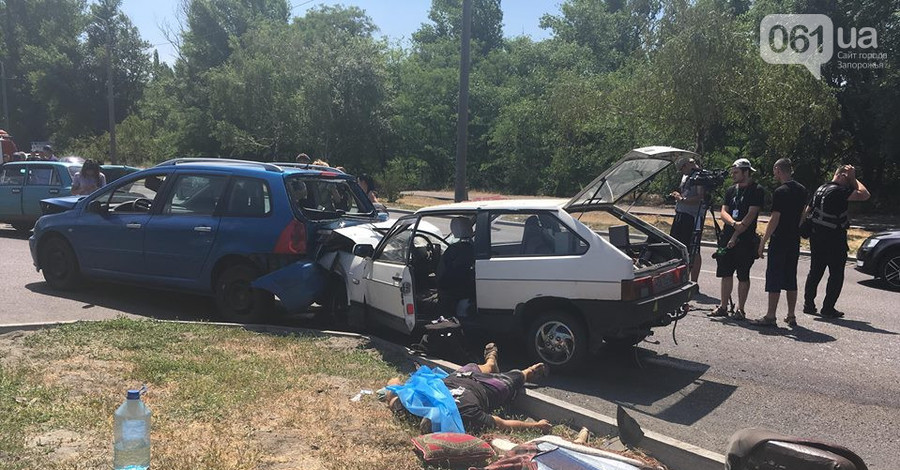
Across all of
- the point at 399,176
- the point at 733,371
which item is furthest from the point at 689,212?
the point at 399,176

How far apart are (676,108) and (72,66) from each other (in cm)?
4810

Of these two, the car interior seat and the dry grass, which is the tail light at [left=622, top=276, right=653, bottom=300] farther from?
the dry grass

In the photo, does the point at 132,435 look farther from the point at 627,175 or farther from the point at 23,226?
the point at 23,226

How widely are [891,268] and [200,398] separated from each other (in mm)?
10400

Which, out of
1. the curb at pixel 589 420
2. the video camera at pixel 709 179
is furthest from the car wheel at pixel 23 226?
the video camera at pixel 709 179

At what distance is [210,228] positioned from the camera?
7.61 meters

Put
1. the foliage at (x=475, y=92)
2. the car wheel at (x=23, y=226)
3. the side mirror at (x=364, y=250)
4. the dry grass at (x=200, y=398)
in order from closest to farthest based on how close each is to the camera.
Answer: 1. the dry grass at (x=200, y=398)
2. the side mirror at (x=364, y=250)
3. the car wheel at (x=23, y=226)
4. the foliage at (x=475, y=92)

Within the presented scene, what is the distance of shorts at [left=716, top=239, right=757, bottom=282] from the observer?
26.7ft

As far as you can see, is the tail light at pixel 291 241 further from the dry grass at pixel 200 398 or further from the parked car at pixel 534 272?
the dry grass at pixel 200 398

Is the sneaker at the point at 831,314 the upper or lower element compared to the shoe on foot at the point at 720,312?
lower

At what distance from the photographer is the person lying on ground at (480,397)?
4602 millimetres

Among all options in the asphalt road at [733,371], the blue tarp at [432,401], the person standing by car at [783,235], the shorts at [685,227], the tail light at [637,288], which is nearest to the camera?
the blue tarp at [432,401]

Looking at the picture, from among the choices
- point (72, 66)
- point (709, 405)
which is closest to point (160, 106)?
point (72, 66)

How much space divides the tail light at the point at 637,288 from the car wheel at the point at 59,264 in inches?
261
